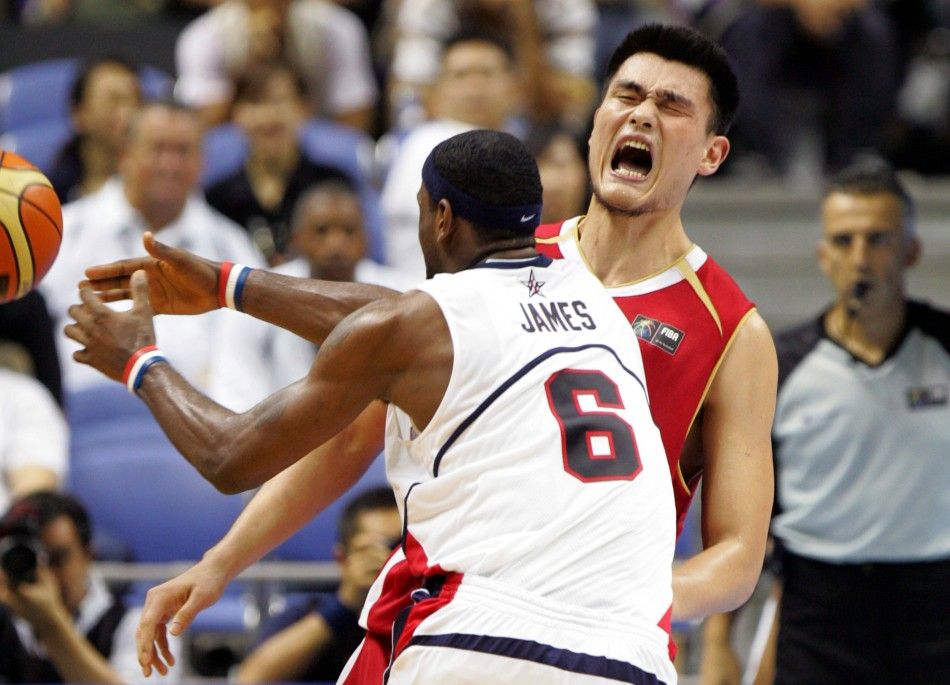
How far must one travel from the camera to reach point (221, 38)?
966 cm

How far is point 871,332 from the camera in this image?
6371 mm

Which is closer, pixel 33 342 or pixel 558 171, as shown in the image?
pixel 33 342

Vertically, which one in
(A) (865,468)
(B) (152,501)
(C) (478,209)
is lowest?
(B) (152,501)

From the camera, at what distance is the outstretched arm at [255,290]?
390 centimetres

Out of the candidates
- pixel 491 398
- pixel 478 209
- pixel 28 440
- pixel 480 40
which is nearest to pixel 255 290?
pixel 478 209

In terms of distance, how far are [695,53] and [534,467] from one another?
137 cm

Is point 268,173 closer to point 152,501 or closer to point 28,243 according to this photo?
point 152,501

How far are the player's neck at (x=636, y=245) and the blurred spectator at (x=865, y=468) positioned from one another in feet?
7.18

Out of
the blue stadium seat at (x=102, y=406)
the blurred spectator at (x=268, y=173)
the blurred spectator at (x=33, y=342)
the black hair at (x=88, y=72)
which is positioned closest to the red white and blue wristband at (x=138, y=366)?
the blue stadium seat at (x=102, y=406)

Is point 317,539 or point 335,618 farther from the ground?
point 335,618

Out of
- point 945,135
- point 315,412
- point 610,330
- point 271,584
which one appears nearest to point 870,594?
point 271,584

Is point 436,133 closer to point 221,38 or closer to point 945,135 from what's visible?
point 221,38

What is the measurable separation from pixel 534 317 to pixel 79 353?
3.72 feet

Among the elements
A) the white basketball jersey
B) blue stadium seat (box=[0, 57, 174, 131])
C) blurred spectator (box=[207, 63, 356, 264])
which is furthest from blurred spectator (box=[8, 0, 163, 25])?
the white basketball jersey
